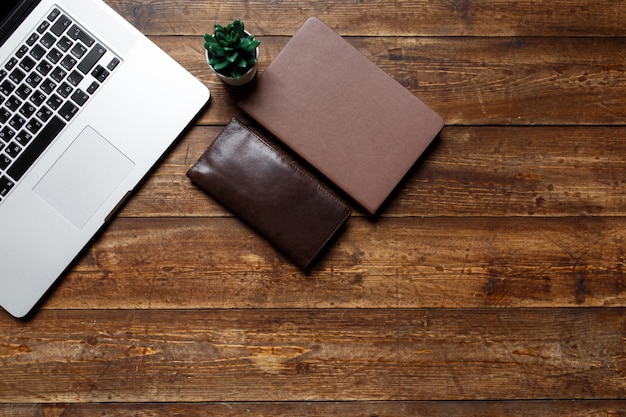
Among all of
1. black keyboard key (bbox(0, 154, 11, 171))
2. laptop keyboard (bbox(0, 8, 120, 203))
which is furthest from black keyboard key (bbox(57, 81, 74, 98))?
black keyboard key (bbox(0, 154, 11, 171))

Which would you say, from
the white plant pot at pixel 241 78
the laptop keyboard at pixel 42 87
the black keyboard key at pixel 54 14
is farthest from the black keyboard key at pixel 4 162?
the white plant pot at pixel 241 78

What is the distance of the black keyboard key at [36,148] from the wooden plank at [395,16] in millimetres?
220

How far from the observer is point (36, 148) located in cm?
84

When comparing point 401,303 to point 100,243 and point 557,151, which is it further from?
A: point 100,243

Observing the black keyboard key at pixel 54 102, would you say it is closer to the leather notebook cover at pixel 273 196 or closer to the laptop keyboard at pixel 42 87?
the laptop keyboard at pixel 42 87

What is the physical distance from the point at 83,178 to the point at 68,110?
0.10 m

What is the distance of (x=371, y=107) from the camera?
0.90 metres

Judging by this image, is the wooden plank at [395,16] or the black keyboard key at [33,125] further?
the wooden plank at [395,16]

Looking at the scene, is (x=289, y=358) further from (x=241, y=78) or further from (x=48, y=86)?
(x=48, y=86)

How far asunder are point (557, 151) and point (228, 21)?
0.59m

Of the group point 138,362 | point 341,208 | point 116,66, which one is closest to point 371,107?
point 341,208

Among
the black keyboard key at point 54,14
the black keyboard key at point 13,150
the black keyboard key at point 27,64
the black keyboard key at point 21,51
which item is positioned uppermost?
the black keyboard key at point 54,14

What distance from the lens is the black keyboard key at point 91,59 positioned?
84 centimetres

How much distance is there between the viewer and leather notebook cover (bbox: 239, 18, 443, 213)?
0.89 metres
